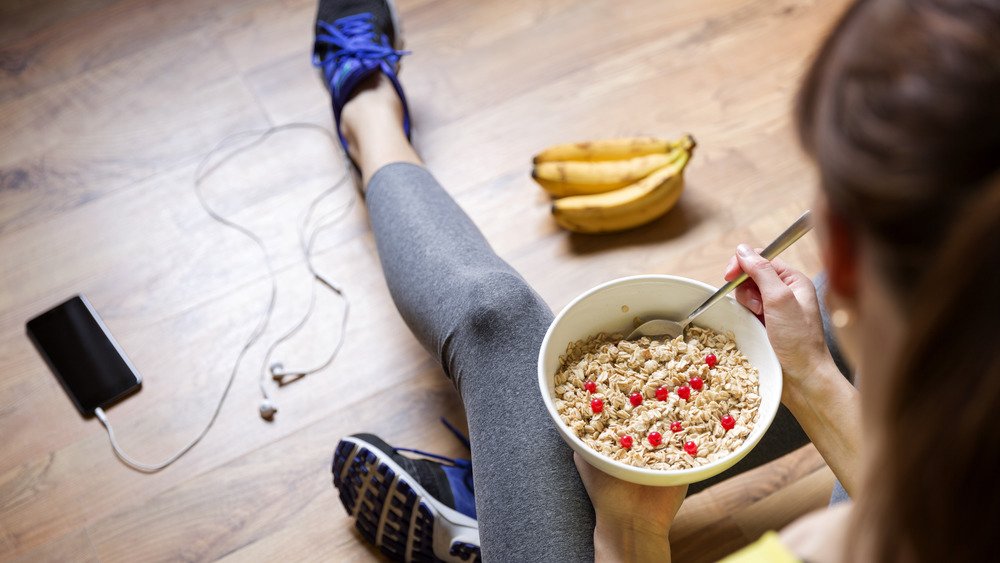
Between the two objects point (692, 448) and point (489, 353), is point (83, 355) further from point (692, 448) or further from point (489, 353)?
point (692, 448)

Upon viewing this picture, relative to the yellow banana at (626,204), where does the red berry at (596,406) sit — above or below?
above

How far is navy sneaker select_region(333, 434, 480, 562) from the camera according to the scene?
1.08 m

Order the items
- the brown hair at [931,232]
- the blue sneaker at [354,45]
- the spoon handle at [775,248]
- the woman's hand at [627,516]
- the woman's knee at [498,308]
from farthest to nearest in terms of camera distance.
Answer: the blue sneaker at [354,45] → the woman's knee at [498,308] → the woman's hand at [627,516] → the spoon handle at [775,248] → the brown hair at [931,232]

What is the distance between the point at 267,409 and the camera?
128cm

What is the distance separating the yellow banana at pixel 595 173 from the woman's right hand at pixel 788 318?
0.48 meters

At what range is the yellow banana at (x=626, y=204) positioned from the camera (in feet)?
4.39

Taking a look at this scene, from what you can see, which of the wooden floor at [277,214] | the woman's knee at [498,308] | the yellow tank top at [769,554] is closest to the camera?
the yellow tank top at [769,554]

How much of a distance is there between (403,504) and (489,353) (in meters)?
0.27

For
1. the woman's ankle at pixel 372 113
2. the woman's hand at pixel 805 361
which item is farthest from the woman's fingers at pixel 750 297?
the woman's ankle at pixel 372 113

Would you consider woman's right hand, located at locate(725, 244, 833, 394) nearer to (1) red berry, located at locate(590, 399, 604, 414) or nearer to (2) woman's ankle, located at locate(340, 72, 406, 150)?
(1) red berry, located at locate(590, 399, 604, 414)

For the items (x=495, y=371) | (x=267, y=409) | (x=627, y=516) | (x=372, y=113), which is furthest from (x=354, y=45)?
(x=627, y=516)

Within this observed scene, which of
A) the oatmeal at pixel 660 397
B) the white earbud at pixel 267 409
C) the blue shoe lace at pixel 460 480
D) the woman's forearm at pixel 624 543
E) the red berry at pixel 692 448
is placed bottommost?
the blue shoe lace at pixel 460 480

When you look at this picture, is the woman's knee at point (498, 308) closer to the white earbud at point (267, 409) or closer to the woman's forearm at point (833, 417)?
the woman's forearm at point (833, 417)

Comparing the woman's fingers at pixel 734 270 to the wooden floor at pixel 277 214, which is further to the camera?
the wooden floor at pixel 277 214
